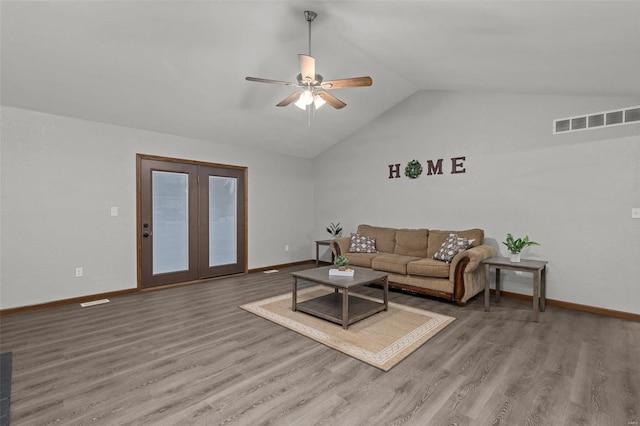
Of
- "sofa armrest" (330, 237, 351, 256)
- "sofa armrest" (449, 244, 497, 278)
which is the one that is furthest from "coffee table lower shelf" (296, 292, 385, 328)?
"sofa armrest" (330, 237, 351, 256)

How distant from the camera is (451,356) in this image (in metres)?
2.85

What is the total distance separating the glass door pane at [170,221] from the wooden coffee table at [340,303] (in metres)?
2.62

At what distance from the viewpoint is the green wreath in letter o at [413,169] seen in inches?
230

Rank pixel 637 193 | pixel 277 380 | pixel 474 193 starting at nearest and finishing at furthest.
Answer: pixel 277 380, pixel 637 193, pixel 474 193

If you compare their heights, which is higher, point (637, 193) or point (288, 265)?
point (637, 193)

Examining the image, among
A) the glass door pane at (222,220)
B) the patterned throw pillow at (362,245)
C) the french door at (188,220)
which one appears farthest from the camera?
the glass door pane at (222,220)

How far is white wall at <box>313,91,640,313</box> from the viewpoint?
12.8ft

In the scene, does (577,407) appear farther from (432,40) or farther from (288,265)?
(288,265)

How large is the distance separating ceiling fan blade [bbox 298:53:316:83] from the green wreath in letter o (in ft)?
10.4

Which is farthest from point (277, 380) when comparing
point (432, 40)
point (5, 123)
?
point (5, 123)

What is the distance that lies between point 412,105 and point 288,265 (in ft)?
14.1

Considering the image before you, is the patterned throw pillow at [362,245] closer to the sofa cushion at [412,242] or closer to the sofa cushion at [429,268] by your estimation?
the sofa cushion at [412,242]

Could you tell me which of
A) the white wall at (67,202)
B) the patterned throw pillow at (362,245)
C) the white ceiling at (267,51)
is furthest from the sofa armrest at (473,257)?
the white wall at (67,202)

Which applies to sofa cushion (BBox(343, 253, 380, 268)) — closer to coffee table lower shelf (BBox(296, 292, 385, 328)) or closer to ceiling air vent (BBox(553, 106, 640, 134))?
coffee table lower shelf (BBox(296, 292, 385, 328))
